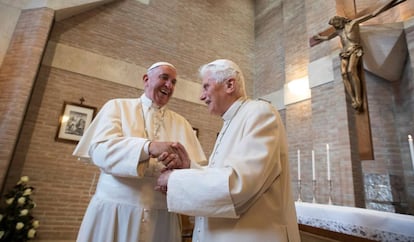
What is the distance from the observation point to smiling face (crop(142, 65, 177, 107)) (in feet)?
5.79

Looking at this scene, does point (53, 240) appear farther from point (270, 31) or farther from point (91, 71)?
point (270, 31)

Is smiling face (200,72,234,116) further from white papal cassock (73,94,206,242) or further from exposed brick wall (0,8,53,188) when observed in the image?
exposed brick wall (0,8,53,188)

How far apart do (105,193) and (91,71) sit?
13.8 ft

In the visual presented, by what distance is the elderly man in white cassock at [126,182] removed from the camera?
129 cm

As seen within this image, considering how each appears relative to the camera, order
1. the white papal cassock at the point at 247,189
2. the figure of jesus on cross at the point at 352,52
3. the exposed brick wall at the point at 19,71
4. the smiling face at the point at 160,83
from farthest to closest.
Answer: the exposed brick wall at the point at 19,71 → the figure of jesus on cross at the point at 352,52 → the smiling face at the point at 160,83 → the white papal cassock at the point at 247,189

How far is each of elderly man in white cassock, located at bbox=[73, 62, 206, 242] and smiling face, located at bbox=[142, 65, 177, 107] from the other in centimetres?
19

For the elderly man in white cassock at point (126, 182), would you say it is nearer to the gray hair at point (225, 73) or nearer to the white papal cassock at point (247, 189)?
the white papal cassock at point (247, 189)

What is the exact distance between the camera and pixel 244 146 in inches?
39.7

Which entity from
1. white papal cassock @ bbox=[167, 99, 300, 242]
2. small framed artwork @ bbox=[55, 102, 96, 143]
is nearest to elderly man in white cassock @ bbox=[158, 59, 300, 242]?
white papal cassock @ bbox=[167, 99, 300, 242]

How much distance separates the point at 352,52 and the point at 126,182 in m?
3.58

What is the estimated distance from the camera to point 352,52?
11.6ft

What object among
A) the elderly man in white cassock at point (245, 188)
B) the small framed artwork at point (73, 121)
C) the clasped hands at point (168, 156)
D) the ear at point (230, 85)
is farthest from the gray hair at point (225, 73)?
the small framed artwork at point (73, 121)

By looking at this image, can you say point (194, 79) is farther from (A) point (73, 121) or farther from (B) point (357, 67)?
(B) point (357, 67)

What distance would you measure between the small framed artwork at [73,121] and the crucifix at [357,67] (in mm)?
4458
